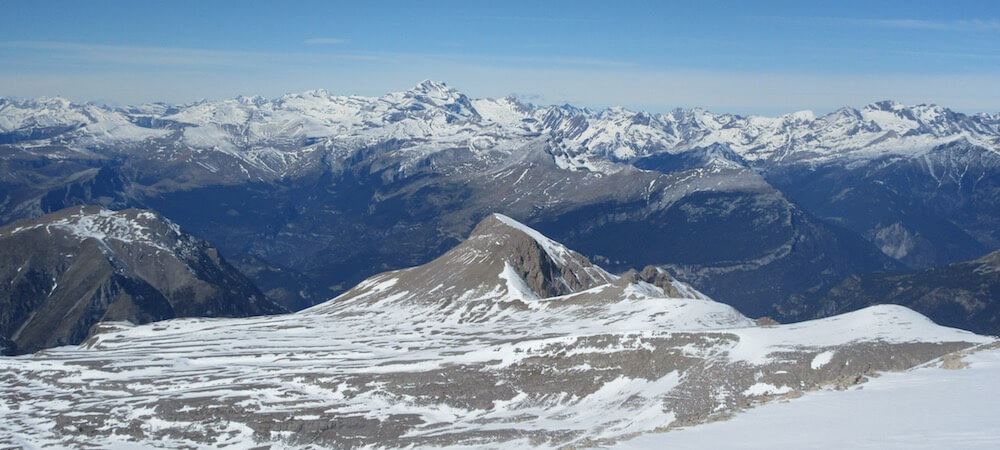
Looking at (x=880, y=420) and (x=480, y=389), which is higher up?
(x=880, y=420)

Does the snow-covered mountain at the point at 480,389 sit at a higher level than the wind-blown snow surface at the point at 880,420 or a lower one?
lower

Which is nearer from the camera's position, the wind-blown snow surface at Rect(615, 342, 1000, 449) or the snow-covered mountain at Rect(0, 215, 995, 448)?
the wind-blown snow surface at Rect(615, 342, 1000, 449)

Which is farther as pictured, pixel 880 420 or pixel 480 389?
pixel 480 389

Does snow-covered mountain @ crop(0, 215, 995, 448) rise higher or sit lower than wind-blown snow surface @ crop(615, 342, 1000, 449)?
lower

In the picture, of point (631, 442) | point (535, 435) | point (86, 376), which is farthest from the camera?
point (86, 376)

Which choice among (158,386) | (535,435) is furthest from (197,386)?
(535,435)

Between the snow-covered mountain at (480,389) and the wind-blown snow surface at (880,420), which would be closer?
the wind-blown snow surface at (880,420)

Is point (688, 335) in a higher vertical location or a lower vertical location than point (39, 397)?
higher

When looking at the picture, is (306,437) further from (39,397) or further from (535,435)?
(39,397)
